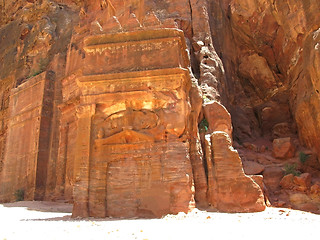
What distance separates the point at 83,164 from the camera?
8.62 meters

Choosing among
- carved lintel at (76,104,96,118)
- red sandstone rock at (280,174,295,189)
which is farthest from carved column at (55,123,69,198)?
red sandstone rock at (280,174,295,189)

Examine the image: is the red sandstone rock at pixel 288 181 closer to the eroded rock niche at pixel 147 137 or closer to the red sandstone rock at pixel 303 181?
the red sandstone rock at pixel 303 181

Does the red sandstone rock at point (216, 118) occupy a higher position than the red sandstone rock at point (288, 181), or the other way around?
the red sandstone rock at point (216, 118)

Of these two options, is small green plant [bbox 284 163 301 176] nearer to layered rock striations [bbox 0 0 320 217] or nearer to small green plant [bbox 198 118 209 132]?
layered rock striations [bbox 0 0 320 217]

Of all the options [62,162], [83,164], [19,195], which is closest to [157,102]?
[83,164]

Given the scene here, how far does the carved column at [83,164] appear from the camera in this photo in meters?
8.21

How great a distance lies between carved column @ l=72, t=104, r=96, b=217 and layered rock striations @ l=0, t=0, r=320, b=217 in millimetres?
30

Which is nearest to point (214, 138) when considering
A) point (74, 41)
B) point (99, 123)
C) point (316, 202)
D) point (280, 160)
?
point (99, 123)

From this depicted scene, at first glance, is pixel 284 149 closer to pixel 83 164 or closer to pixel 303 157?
pixel 303 157

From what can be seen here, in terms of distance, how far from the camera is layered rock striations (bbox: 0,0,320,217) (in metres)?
8.45

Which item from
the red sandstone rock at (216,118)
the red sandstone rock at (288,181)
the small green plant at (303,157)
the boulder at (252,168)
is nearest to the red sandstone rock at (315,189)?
the red sandstone rock at (288,181)

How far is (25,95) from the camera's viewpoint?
59.3 ft

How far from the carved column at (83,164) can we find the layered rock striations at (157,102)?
0.10ft

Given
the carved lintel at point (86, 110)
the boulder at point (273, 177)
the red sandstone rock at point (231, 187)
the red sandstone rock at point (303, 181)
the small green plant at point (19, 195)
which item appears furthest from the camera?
the small green plant at point (19, 195)
